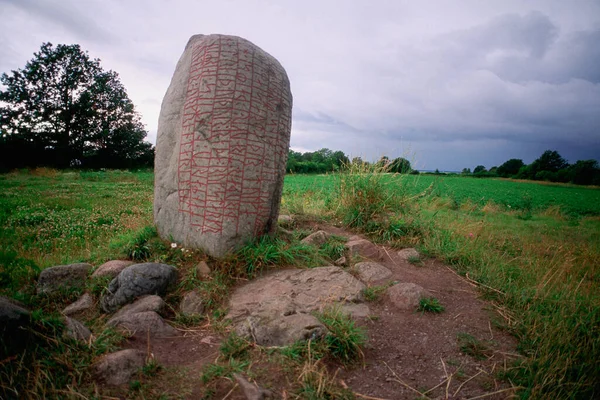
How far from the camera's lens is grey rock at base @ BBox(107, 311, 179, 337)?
2.29 metres

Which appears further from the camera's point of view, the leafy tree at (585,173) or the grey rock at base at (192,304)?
the leafy tree at (585,173)

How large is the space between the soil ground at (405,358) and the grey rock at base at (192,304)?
0.73 ft

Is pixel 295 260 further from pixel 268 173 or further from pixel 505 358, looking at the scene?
pixel 505 358

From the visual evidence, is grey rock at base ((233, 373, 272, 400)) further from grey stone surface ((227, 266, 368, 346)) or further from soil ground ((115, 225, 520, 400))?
grey stone surface ((227, 266, 368, 346))

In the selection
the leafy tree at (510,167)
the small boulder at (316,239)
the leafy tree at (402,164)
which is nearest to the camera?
the small boulder at (316,239)

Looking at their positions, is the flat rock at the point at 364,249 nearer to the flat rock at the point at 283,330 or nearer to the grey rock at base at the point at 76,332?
the flat rock at the point at 283,330

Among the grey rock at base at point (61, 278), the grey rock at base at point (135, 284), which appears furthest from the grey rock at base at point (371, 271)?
the grey rock at base at point (61, 278)

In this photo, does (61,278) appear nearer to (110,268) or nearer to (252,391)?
(110,268)

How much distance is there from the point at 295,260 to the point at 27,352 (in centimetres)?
227

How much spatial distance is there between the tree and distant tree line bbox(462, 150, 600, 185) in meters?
33.4

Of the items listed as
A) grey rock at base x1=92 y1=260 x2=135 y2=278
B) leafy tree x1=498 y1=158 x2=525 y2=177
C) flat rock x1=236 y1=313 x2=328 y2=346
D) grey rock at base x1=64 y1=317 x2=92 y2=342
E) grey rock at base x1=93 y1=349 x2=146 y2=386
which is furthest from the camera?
leafy tree x1=498 y1=158 x2=525 y2=177

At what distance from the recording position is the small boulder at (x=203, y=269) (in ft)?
10.2

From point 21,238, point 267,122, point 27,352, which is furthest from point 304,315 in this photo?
point 21,238

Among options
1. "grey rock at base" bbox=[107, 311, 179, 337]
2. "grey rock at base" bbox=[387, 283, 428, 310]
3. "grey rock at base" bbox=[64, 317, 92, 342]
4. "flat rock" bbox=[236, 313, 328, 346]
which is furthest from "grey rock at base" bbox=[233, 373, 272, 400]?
"grey rock at base" bbox=[387, 283, 428, 310]
